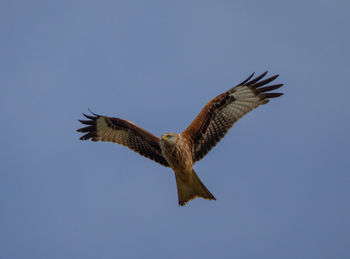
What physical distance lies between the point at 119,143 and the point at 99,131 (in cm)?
57

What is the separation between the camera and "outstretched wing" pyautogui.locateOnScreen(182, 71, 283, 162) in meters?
10.8

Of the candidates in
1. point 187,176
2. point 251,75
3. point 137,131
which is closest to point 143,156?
point 137,131

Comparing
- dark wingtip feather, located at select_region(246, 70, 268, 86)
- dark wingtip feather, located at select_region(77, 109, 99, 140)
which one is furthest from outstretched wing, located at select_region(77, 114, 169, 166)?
dark wingtip feather, located at select_region(246, 70, 268, 86)

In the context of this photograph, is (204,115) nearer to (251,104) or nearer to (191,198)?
(251,104)

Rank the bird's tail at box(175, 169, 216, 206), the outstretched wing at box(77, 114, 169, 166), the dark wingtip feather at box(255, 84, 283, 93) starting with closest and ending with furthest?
the bird's tail at box(175, 169, 216, 206), the dark wingtip feather at box(255, 84, 283, 93), the outstretched wing at box(77, 114, 169, 166)

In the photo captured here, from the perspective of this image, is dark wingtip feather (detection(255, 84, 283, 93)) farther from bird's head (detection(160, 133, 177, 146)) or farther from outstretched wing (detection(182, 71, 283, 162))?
bird's head (detection(160, 133, 177, 146))

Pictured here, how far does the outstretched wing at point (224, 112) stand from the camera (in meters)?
10.8

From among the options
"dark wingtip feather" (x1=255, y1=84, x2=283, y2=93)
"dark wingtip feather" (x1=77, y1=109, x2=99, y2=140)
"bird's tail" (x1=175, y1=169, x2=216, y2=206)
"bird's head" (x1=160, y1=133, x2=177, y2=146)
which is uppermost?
"dark wingtip feather" (x1=77, y1=109, x2=99, y2=140)

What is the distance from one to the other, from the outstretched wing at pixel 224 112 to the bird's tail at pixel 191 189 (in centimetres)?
49

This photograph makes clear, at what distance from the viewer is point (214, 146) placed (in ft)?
35.6

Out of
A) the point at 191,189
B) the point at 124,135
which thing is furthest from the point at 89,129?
the point at 191,189

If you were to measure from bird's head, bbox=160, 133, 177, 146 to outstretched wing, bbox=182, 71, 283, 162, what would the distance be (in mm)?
506

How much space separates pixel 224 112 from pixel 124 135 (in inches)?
92.9

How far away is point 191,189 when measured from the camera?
1075cm
